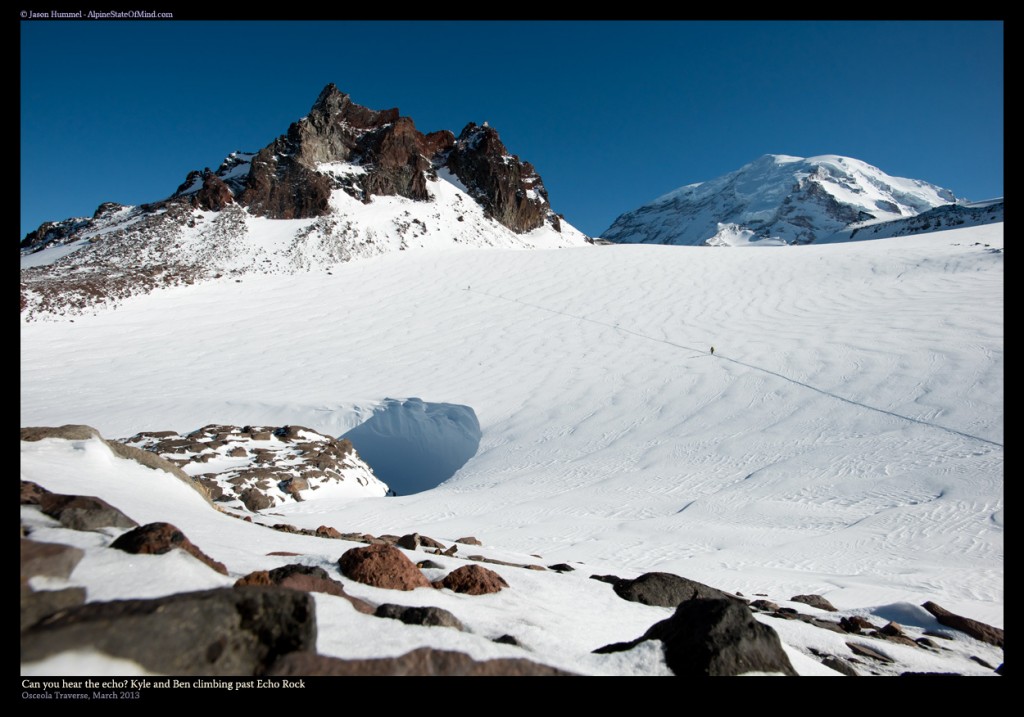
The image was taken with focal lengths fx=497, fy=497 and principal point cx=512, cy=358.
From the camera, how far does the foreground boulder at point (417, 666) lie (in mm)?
1660

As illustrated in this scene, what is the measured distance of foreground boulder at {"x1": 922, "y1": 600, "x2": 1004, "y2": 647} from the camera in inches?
152

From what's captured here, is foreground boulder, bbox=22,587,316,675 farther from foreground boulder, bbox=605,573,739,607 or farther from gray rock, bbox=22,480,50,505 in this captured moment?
foreground boulder, bbox=605,573,739,607

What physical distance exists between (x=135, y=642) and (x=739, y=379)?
42.0ft

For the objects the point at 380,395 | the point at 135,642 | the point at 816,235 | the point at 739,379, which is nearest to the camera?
the point at 135,642

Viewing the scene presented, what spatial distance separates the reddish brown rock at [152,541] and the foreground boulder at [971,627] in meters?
5.36

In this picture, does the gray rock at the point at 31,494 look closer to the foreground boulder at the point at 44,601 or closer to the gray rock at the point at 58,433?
the foreground boulder at the point at 44,601

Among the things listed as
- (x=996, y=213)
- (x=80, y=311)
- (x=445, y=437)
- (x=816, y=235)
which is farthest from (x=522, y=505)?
(x=816, y=235)

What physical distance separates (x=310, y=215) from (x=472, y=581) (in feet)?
133

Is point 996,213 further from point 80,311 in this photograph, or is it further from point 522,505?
point 80,311

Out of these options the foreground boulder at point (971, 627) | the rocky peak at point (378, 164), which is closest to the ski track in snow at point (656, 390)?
the foreground boulder at point (971, 627)

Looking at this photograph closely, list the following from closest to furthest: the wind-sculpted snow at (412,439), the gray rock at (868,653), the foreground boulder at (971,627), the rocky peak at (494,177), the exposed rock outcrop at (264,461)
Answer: the gray rock at (868,653) → the foreground boulder at (971,627) → the exposed rock outcrop at (264,461) → the wind-sculpted snow at (412,439) → the rocky peak at (494,177)

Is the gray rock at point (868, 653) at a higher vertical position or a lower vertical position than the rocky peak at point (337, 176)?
lower
